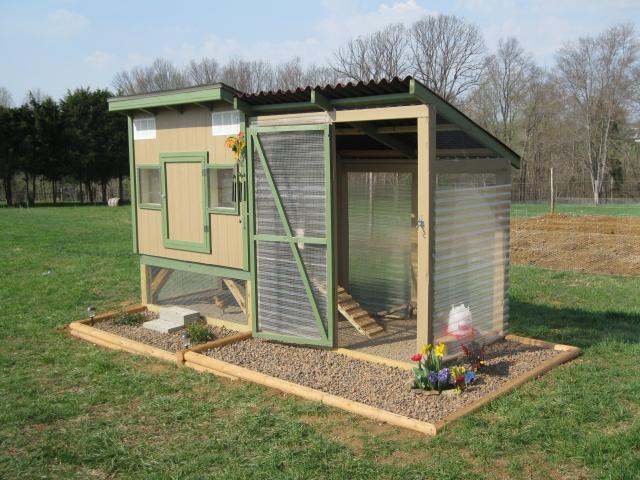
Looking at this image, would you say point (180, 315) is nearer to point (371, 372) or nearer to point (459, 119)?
point (371, 372)

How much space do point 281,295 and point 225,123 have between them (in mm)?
2041

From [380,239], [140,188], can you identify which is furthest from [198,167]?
[380,239]

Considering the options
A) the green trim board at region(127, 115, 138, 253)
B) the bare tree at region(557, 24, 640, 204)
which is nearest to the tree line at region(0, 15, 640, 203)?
the bare tree at region(557, 24, 640, 204)

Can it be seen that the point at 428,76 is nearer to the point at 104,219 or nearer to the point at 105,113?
the point at 105,113

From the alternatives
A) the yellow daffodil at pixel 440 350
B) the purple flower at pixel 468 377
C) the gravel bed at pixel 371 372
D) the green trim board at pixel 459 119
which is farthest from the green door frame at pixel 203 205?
the purple flower at pixel 468 377

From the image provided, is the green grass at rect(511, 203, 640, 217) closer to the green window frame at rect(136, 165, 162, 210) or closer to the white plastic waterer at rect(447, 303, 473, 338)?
the green window frame at rect(136, 165, 162, 210)

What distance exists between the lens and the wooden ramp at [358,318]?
6984 millimetres

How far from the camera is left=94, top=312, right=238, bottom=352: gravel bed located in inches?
269

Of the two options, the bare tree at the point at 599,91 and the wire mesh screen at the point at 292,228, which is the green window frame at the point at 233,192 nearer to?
the wire mesh screen at the point at 292,228

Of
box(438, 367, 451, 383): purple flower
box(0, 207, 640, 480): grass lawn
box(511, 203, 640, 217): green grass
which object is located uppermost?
box(511, 203, 640, 217): green grass

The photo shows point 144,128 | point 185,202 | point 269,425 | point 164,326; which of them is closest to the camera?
point 269,425

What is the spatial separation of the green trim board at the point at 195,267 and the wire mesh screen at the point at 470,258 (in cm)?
227

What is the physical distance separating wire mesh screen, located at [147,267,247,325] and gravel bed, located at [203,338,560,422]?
120cm

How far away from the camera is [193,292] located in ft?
27.0
